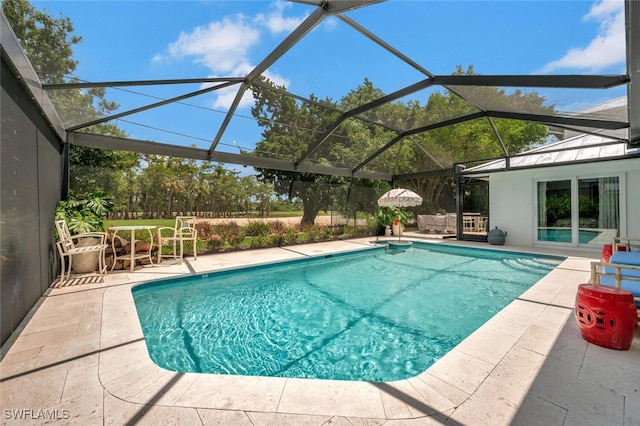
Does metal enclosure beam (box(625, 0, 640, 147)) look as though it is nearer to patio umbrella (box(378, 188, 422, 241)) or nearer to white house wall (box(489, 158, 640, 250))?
white house wall (box(489, 158, 640, 250))

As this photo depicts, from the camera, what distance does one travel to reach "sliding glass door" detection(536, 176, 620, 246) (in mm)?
7863

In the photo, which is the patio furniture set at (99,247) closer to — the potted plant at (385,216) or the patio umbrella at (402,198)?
the patio umbrella at (402,198)

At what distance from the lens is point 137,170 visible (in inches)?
281

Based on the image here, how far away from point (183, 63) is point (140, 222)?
15.0ft

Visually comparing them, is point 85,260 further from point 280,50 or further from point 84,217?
point 280,50

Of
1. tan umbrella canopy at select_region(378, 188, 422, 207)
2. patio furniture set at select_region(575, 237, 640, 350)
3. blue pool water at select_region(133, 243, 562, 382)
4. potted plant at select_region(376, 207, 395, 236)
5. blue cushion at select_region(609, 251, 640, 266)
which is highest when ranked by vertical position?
tan umbrella canopy at select_region(378, 188, 422, 207)

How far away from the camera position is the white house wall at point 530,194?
293 inches

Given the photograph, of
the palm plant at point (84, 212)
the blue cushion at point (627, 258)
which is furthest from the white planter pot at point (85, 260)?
the blue cushion at point (627, 258)

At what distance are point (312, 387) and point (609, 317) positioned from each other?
9.38 ft

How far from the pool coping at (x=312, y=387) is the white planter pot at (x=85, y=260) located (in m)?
3.49

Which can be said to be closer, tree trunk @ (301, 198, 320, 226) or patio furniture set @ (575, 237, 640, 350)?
patio furniture set @ (575, 237, 640, 350)

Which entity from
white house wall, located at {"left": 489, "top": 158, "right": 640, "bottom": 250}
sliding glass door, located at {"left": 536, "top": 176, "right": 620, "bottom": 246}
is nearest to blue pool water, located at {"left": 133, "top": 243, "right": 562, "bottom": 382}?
sliding glass door, located at {"left": 536, "top": 176, "right": 620, "bottom": 246}

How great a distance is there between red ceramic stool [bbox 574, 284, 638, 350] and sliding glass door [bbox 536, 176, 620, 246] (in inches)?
307

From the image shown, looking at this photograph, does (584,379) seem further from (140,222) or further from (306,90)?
(140,222)
